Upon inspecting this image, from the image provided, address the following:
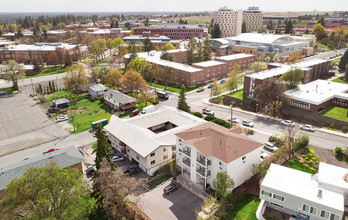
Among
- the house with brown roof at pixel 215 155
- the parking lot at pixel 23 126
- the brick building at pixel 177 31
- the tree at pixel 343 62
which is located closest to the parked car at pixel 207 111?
the house with brown roof at pixel 215 155

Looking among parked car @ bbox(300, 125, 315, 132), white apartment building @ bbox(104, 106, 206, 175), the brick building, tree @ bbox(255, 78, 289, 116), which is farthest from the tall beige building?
white apartment building @ bbox(104, 106, 206, 175)

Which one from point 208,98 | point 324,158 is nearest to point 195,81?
point 208,98

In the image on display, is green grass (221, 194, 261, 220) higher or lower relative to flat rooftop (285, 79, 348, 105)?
lower

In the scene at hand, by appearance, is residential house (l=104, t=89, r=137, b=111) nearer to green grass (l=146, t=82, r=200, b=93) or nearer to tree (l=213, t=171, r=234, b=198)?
green grass (l=146, t=82, r=200, b=93)

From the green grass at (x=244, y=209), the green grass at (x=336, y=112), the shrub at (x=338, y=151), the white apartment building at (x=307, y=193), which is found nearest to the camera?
the white apartment building at (x=307, y=193)

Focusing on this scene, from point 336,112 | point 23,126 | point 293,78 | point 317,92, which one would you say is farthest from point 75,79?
point 336,112

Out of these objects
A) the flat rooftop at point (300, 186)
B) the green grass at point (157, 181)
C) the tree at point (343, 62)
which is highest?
the tree at point (343, 62)

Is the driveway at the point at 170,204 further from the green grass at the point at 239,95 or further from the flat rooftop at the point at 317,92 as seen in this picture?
the green grass at the point at 239,95
